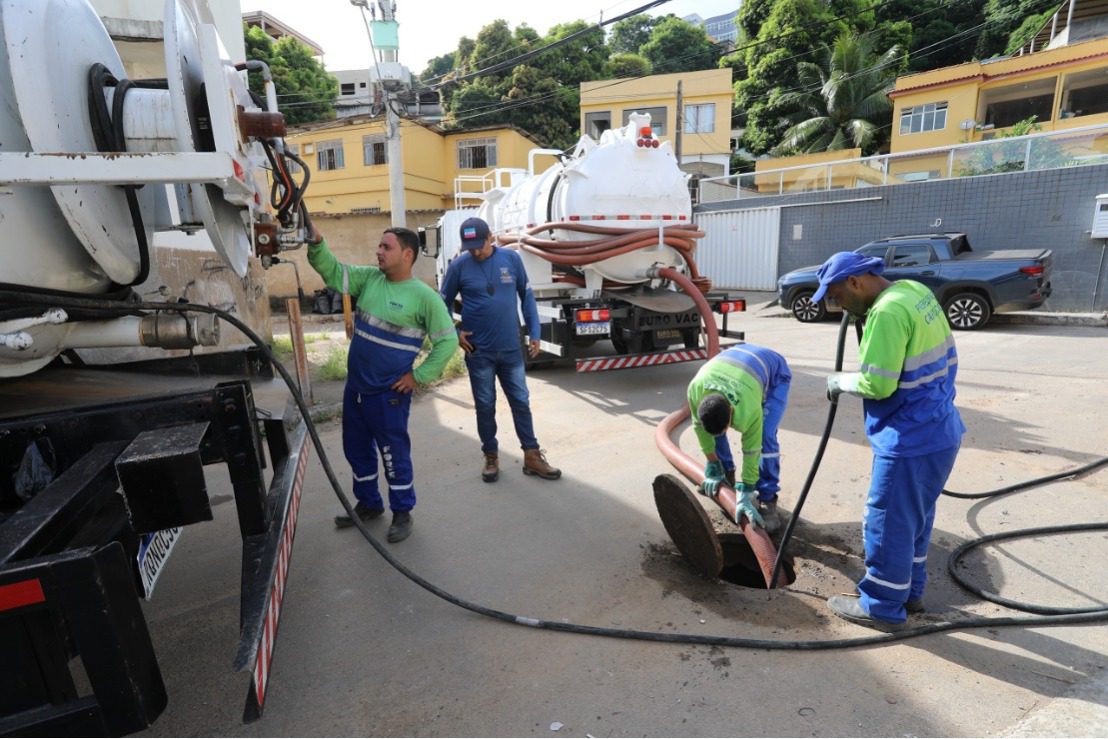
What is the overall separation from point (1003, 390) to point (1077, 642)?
4.60m

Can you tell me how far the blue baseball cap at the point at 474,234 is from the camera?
14.1 ft

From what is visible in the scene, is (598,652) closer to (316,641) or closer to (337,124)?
(316,641)

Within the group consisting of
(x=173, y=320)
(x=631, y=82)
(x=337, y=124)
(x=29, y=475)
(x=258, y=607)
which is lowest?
(x=258, y=607)

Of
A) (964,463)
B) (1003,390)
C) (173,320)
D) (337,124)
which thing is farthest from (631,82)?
(173,320)

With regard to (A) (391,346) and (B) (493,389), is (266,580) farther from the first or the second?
(B) (493,389)

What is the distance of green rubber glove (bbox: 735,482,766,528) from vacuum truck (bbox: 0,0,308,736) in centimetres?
217

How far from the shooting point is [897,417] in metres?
2.51

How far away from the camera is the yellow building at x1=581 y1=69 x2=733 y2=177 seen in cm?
2631

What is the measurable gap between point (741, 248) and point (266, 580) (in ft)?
Answer: 51.1

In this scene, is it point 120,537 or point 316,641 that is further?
point 316,641

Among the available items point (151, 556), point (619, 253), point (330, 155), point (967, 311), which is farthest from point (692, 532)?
point (330, 155)

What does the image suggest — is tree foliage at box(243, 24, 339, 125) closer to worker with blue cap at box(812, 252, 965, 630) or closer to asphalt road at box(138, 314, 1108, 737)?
asphalt road at box(138, 314, 1108, 737)

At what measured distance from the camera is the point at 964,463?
A: 4297 millimetres

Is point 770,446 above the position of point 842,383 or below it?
below
